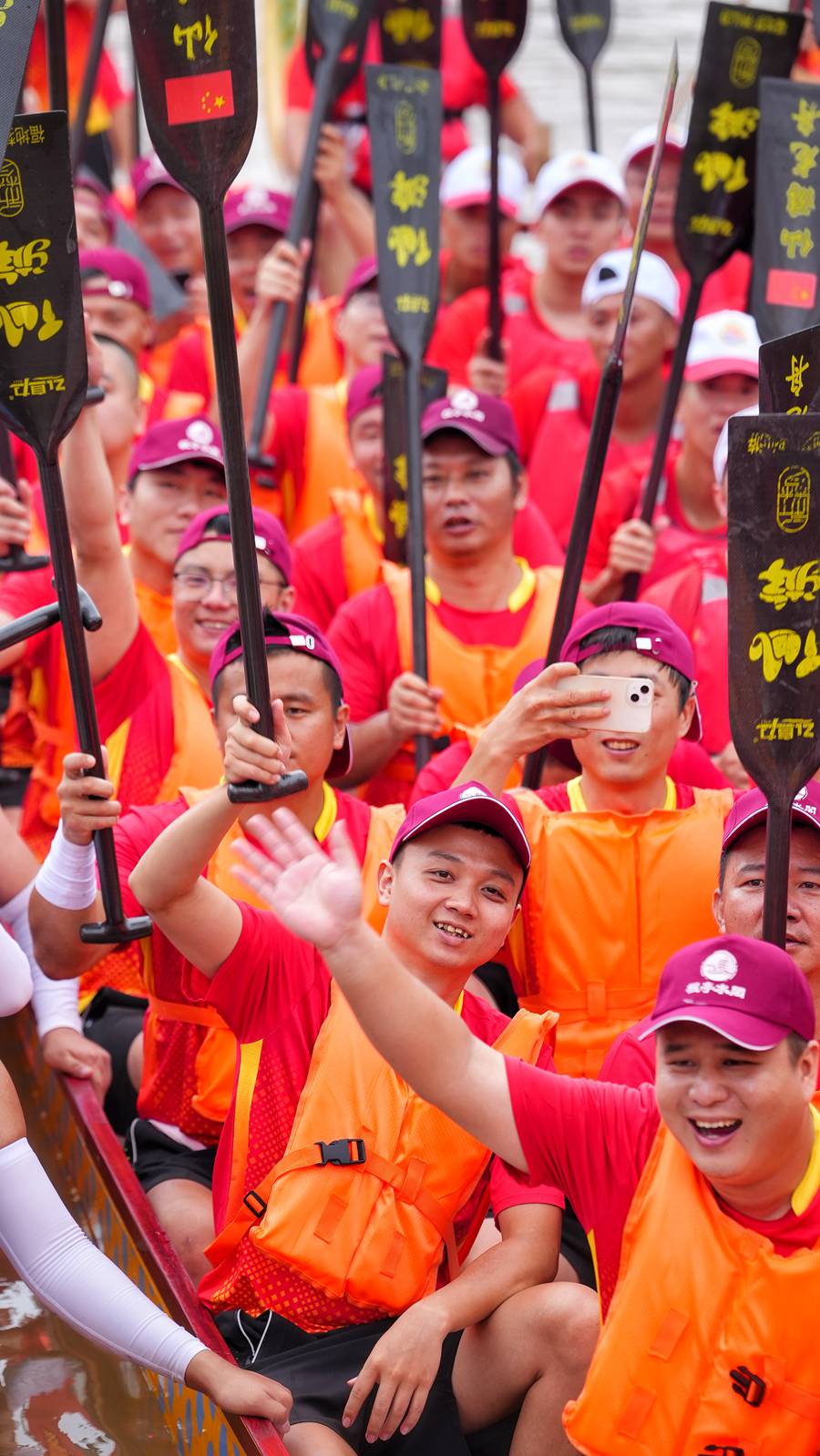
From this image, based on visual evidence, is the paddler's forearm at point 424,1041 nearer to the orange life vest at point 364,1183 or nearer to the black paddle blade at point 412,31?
the orange life vest at point 364,1183

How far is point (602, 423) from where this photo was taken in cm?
323

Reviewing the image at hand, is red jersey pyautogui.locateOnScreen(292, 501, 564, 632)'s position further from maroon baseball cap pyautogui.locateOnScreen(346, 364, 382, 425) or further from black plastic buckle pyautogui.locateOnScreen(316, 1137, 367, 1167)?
black plastic buckle pyautogui.locateOnScreen(316, 1137, 367, 1167)

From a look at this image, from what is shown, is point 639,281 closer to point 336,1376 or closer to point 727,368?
point 727,368

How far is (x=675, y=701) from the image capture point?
325 cm

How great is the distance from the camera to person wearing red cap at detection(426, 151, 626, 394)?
5.77 m

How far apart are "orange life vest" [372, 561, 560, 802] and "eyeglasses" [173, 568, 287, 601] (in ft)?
1.48

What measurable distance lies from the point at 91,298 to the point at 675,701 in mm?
2657

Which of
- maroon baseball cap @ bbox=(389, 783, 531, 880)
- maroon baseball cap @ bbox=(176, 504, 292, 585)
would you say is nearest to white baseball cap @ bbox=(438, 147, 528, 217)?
maroon baseball cap @ bbox=(176, 504, 292, 585)

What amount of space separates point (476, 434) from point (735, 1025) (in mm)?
2326

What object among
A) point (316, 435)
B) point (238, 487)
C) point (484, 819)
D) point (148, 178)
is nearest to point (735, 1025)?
point (484, 819)

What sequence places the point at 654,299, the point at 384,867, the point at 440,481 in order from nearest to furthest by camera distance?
1. the point at 384,867
2. the point at 440,481
3. the point at 654,299

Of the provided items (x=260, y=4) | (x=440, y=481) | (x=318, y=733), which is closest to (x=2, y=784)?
(x=440, y=481)

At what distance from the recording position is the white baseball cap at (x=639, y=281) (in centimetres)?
505

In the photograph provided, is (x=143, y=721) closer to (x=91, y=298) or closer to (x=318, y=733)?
(x=318, y=733)
